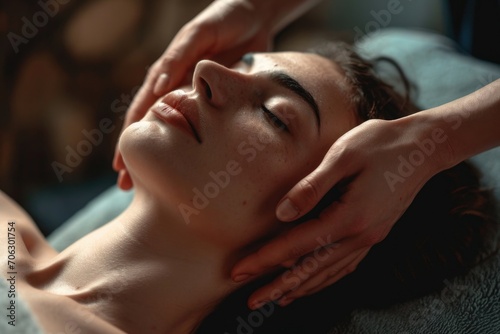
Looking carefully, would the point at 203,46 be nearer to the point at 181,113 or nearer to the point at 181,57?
the point at 181,57

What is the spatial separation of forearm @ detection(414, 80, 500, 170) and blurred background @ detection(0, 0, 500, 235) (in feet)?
2.40

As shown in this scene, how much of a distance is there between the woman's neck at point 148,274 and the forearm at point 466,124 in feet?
1.36

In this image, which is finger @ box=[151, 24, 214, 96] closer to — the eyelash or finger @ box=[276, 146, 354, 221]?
the eyelash

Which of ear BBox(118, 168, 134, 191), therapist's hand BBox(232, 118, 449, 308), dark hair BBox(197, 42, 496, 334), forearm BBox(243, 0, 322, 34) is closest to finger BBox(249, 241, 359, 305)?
therapist's hand BBox(232, 118, 449, 308)

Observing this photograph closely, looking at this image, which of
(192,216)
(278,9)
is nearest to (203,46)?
(278,9)

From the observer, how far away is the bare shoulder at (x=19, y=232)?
1138 mm

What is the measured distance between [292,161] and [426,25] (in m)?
1.40

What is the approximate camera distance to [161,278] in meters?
1.01

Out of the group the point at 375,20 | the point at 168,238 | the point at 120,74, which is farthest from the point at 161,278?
the point at 375,20

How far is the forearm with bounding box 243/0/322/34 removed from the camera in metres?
1.45

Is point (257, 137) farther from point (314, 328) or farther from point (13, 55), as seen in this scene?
point (13, 55)

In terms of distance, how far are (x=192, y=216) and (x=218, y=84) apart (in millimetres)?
229

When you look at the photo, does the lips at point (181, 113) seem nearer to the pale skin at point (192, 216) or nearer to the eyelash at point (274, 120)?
the pale skin at point (192, 216)

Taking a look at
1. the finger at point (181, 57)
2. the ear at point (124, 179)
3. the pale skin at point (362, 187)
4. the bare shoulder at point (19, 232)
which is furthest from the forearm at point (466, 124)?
the bare shoulder at point (19, 232)
